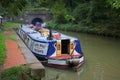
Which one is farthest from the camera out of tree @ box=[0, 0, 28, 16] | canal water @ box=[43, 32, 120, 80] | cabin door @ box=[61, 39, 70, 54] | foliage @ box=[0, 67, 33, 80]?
cabin door @ box=[61, 39, 70, 54]

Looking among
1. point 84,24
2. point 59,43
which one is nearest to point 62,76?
point 59,43

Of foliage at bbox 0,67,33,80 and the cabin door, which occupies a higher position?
foliage at bbox 0,67,33,80

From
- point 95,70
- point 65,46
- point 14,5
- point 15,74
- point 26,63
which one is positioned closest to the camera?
point 14,5

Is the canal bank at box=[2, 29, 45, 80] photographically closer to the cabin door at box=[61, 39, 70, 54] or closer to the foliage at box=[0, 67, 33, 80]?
the foliage at box=[0, 67, 33, 80]

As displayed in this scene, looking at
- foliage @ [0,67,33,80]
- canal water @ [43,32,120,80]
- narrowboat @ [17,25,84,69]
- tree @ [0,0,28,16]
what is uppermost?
tree @ [0,0,28,16]

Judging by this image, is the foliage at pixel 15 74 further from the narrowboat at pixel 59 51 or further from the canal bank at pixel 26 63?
the narrowboat at pixel 59 51

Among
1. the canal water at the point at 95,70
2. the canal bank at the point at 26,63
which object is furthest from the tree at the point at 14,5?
the canal water at the point at 95,70

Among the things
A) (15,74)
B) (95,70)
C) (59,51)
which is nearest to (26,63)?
(15,74)

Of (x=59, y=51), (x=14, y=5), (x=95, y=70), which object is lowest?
(x=95, y=70)

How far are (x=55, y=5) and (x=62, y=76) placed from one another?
8.41 m

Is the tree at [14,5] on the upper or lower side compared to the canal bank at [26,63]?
upper

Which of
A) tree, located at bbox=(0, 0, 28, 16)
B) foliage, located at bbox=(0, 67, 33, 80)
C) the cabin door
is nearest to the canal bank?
foliage, located at bbox=(0, 67, 33, 80)

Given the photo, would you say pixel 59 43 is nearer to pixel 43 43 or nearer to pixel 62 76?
pixel 43 43

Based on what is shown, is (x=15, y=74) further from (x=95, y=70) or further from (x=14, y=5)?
(x=95, y=70)
